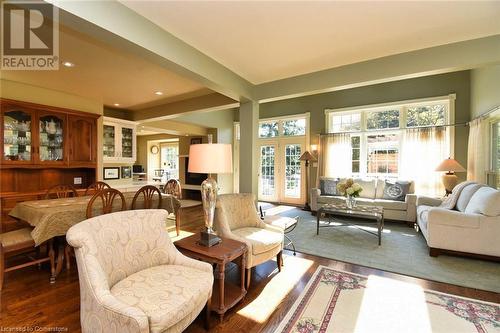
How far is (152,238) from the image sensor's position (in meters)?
1.92

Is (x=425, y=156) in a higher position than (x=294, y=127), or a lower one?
lower

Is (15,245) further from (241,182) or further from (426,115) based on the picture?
(426,115)

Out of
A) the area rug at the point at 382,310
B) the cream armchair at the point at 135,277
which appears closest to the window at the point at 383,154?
the area rug at the point at 382,310

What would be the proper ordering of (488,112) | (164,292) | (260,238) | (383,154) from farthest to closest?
(383,154), (488,112), (260,238), (164,292)

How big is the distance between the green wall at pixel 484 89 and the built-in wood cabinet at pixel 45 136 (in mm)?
6913

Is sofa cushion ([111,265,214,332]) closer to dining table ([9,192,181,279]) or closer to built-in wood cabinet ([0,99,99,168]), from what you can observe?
dining table ([9,192,181,279])

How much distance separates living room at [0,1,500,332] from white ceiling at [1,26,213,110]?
0.12ft

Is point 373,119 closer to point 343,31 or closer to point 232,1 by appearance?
point 343,31

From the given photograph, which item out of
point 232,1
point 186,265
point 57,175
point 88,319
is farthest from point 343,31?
point 57,175

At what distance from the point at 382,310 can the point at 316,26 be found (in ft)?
8.70

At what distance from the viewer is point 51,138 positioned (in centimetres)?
399

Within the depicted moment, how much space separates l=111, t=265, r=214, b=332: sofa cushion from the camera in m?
1.34

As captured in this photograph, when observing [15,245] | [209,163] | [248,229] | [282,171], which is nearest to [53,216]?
[15,245]

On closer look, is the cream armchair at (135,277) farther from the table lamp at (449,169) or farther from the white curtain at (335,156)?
the white curtain at (335,156)
